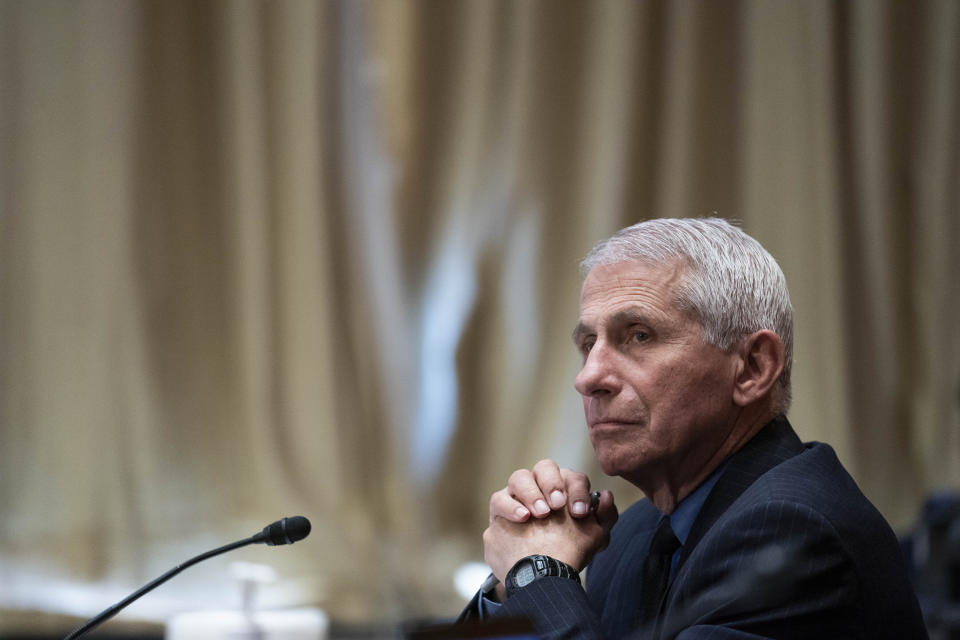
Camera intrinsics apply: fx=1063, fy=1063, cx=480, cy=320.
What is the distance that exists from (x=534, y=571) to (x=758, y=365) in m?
0.55

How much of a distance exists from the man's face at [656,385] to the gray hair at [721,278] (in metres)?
0.02

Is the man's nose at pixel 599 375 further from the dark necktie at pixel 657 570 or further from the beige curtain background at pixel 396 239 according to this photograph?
the beige curtain background at pixel 396 239

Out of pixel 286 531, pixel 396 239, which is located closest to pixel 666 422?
pixel 286 531

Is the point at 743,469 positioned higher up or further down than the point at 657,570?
Result: higher up

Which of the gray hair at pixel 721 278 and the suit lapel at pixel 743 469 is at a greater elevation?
the gray hair at pixel 721 278

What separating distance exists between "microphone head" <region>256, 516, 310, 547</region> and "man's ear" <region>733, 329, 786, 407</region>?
0.79 m

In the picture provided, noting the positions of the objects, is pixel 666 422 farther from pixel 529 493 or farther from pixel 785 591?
pixel 785 591

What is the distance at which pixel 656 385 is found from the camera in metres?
1.87

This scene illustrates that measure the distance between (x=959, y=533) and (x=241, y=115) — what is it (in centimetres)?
293

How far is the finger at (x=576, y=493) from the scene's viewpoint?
6.23 feet

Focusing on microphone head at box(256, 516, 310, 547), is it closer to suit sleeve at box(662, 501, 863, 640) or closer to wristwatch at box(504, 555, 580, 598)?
wristwatch at box(504, 555, 580, 598)

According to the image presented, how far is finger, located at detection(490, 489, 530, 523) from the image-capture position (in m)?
1.89

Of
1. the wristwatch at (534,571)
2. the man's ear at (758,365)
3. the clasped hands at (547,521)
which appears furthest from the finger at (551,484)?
the man's ear at (758,365)

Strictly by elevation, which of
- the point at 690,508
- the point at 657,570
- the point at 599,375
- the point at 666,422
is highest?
the point at 599,375
